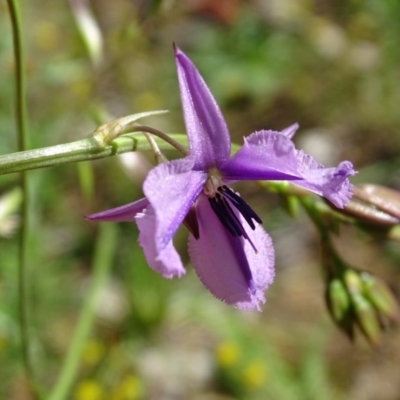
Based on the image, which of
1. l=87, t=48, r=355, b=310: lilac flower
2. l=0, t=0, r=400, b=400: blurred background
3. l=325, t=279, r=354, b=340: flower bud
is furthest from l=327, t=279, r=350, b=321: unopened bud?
l=0, t=0, r=400, b=400: blurred background

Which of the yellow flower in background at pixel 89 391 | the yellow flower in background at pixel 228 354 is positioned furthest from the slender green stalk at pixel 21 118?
the yellow flower in background at pixel 228 354

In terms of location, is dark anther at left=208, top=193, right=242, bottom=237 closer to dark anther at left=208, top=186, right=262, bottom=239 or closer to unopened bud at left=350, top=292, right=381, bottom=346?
dark anther at left=208, top=186, right=262, bottom=239

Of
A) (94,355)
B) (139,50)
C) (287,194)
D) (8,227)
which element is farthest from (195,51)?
(287,194)

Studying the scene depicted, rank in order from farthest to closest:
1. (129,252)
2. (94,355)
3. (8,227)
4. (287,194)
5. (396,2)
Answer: (396,2), (129,252), (94,355), (8,227), (287,194)

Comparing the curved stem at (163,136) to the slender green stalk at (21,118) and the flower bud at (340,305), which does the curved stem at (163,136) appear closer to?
the slender green stalk at (21,118)

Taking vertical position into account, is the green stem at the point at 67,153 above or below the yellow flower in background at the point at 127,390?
above

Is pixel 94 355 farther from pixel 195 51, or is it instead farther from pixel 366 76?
pixel 366 76

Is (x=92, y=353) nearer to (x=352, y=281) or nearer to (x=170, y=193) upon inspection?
(x=352, y=281)
